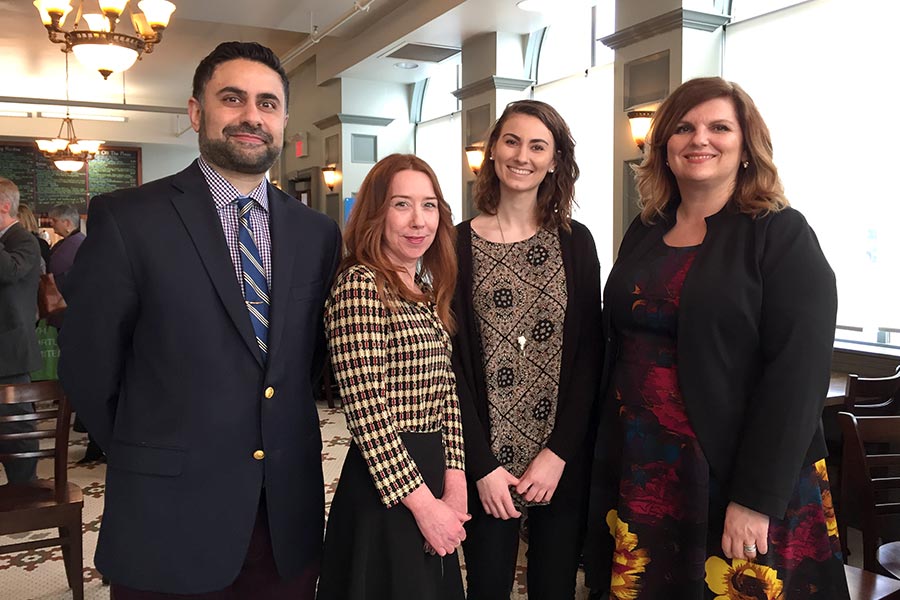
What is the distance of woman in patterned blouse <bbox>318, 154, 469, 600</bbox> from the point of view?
1596mm

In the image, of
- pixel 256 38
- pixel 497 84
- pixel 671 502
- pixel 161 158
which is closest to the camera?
pixel 671 502

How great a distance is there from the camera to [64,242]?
201 inches

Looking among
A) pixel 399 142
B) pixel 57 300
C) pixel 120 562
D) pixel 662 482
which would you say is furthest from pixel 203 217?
pixel 399 142

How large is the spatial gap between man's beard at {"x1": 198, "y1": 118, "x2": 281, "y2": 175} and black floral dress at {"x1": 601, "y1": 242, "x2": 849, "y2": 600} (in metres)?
0.90

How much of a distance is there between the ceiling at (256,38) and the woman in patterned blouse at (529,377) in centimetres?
465

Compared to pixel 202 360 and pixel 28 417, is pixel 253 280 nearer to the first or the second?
pixel 202 360

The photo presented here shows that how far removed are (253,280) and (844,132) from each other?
4167mm

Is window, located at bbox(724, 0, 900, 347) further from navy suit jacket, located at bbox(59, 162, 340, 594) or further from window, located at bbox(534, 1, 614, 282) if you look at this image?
navy suit jacket, located at bbox(59, 162, 340, 594)

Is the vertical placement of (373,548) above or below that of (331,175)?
below

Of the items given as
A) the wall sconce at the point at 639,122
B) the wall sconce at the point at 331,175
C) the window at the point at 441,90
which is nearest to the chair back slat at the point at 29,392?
the wall sconce at the point at 639,122

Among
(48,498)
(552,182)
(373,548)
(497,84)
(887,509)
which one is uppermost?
(497,84)

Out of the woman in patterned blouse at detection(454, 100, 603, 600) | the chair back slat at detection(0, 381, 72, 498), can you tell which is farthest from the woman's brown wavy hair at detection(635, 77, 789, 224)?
the chair back slat at detection(0, 381, 72, 498)

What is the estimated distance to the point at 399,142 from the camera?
9875 mm

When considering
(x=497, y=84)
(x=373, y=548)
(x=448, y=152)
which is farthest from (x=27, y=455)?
(x=448, y=152)
